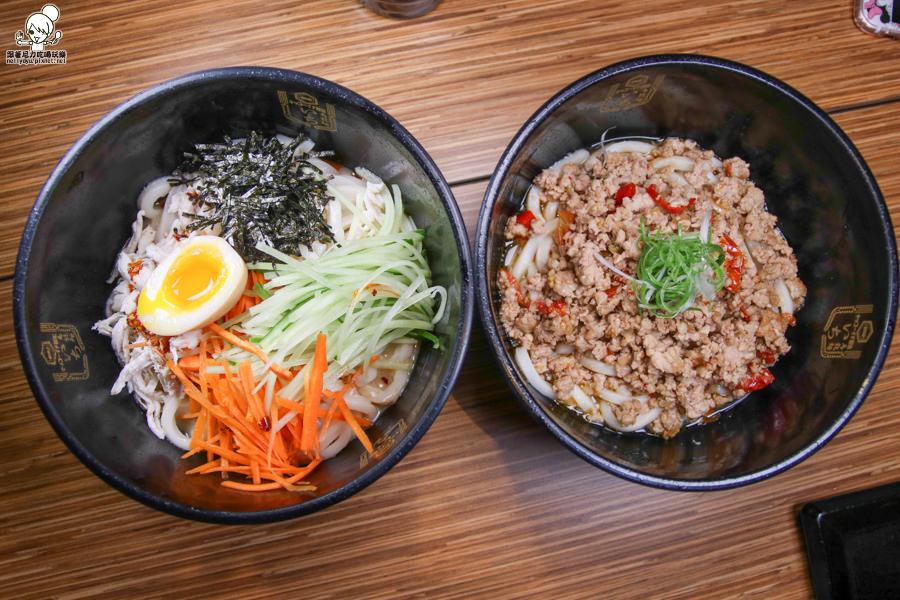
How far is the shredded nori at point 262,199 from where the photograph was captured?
5.28 ft

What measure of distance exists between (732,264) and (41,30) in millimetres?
2408

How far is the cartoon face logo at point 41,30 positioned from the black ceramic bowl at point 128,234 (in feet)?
2.50

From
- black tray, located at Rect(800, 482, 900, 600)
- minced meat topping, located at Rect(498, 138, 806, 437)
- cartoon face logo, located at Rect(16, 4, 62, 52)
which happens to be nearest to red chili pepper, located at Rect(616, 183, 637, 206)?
minced meat topping, located at Rect(498, 138, 806, 437)

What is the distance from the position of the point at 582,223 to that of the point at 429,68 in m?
0.79

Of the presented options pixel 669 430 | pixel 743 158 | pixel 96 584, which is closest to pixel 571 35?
pixel 743 158

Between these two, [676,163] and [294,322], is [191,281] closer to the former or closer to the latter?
[294,322]

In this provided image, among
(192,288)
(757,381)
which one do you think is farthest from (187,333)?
(757,381)

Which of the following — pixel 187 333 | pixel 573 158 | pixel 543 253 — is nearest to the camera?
pixel 187 333

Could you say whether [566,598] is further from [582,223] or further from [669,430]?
[582,223]

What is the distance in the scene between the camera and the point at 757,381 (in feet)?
5.53

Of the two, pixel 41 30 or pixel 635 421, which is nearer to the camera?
pixel 635 421

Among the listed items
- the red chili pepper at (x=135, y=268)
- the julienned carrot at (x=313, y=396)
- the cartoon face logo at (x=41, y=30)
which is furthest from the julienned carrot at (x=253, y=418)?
the cartoon face logo at (x=41, y=30)

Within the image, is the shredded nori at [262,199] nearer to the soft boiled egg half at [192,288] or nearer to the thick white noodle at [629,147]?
the soft boiled egg half at [192,288]

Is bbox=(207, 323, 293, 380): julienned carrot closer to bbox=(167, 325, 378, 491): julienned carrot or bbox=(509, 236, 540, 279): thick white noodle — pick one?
bbox=(167, 325, 378, 491): julienned carrot
